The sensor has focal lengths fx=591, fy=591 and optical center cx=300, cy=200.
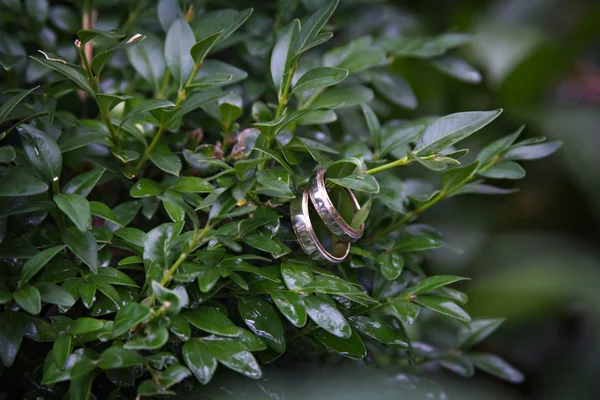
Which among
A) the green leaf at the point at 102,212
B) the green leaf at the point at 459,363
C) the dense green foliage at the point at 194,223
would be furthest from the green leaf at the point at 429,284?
the green leaf at the point at 102,212

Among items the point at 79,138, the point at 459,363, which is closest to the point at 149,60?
the point at 79,138

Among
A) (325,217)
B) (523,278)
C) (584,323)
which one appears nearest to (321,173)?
(325,217)

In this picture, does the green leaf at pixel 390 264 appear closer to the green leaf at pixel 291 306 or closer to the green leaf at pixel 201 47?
the green leaf at pixel 291 306

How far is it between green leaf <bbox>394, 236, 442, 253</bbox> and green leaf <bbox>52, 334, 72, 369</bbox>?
374mm

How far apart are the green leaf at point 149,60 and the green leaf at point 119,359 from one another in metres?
0.38

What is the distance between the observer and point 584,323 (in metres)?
1.74

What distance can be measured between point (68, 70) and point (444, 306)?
456mm

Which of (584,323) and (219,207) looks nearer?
(219,207)

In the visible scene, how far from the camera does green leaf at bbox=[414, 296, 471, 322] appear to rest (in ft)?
2.06

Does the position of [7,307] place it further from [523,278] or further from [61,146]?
[523,278]

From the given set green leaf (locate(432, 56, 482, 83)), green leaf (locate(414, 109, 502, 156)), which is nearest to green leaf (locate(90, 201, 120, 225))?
green leaf (locate(414, 109, 502, 156))

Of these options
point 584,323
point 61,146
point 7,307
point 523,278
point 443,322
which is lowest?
point 584,323

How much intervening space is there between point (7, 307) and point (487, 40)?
1.72 meters

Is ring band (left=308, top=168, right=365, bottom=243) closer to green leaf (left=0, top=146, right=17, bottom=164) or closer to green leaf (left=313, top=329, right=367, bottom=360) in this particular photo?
green leaf (left=313, top=329, right=367, bottom=360)
